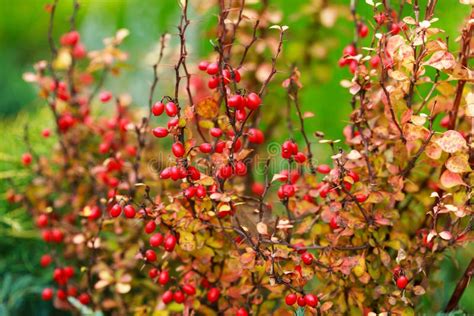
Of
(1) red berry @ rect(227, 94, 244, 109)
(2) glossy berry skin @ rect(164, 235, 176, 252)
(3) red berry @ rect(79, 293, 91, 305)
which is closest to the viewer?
(1) red berry @ rect(227, 94, 244, 109)

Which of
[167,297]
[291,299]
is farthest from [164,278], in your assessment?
[291,299]

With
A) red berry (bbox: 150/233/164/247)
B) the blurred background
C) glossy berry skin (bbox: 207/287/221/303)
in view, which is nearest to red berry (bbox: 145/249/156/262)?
red berry (bbox: 150/233/164/247)

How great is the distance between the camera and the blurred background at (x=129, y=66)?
7.14 feet

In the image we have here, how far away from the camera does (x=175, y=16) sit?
4.20 meters

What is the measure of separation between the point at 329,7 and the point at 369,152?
2.93 ft

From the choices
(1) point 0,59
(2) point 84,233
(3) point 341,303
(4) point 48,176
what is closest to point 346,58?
(3) point 341,303

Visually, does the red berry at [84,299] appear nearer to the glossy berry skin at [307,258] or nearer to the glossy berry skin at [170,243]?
the glossy berry skin at [170,243]

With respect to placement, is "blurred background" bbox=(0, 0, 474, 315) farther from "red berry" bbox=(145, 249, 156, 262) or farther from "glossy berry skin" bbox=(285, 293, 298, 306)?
"red berry" bbox=(145, 249, 156, 262)

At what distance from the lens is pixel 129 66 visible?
1.98 m

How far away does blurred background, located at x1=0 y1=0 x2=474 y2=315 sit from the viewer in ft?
7.14

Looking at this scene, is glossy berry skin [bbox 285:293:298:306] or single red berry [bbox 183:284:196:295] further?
single red berry [bbox 183:284:196:295]

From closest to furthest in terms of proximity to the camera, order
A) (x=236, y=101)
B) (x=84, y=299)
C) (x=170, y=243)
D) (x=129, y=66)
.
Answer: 1. (x=236, y=101)
2. (x=170, y=243)
3. (x=84, y=299)
4. (x=129, y=66)

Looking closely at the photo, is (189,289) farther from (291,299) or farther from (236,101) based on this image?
(236,101)

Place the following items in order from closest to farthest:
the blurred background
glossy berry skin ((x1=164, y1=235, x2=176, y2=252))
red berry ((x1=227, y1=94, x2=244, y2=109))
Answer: red berry ((x1=227, y1=94, x2=244, y2=109)) < glossy berry skin ((x1=164, y1=235, x2=176, y2=252)) < the blurred background
